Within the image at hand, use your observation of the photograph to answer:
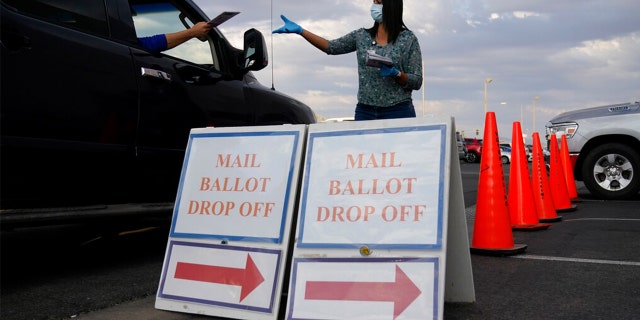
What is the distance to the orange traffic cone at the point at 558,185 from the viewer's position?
8398 millimetres

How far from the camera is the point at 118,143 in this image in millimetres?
3854

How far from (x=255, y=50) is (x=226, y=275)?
2.39m

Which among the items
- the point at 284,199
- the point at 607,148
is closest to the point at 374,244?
the point at 284,199

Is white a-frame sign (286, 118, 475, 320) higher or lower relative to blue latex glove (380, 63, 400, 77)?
lower

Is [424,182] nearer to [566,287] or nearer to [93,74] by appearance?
[566,287]

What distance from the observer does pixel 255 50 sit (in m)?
4.91

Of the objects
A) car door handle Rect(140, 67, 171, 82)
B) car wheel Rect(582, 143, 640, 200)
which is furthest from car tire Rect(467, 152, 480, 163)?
car door handle Rect(140, 67, 171, 82)

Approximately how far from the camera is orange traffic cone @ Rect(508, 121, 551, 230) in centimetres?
625

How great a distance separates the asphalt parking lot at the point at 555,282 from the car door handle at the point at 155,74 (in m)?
1.49

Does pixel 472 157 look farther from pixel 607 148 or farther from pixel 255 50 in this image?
pixel 255 50

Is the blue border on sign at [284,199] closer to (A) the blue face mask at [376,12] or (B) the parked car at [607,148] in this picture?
(A) the blue face mask at [376,12]

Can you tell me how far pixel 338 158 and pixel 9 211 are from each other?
1.78 metres

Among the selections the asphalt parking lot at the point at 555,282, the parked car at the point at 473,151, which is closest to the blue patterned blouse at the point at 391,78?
the asphalt parking lot at the point at 555,282

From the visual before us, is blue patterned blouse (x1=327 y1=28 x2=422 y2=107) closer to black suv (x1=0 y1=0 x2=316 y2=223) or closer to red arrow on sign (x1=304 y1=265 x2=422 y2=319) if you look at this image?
black suv (x1=0 y1=0 x2=316 y2=223)
